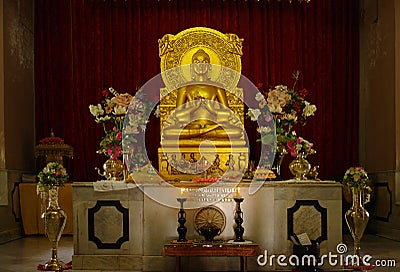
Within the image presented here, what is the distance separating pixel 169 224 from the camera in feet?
18.1

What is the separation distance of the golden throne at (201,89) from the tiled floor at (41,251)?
1868 mm

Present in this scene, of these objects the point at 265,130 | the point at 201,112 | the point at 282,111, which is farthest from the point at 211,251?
the point at 201,112

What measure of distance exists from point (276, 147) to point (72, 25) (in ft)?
14.9

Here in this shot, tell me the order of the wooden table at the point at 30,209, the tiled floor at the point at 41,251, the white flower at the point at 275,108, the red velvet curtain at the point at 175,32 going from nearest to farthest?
the tiled floor at the point at 41,251
the white flower at the point at 275,108
the wooden table at the point at 30,209
the red velvet curtain at the point at 175,32

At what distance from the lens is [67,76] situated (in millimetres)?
9578

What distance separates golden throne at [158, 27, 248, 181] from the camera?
26.5 feet

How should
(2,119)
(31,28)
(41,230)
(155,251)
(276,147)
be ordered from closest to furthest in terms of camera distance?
(155,251), (276,147), (2,119), (41,230), (31,28)

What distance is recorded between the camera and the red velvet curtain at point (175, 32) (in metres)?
9.57

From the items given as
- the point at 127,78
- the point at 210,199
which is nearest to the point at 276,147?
the point at 210,199

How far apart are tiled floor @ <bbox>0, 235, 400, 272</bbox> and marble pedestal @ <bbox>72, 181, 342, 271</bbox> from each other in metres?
0.50

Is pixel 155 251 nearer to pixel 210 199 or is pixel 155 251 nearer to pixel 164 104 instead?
pixel 210 199

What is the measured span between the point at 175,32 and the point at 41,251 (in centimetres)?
406

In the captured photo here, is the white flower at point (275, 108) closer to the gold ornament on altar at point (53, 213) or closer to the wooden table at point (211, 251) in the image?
the wooden table at point (211, 251)

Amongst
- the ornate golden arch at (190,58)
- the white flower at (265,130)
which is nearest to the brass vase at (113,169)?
the white flower at (265,130)
